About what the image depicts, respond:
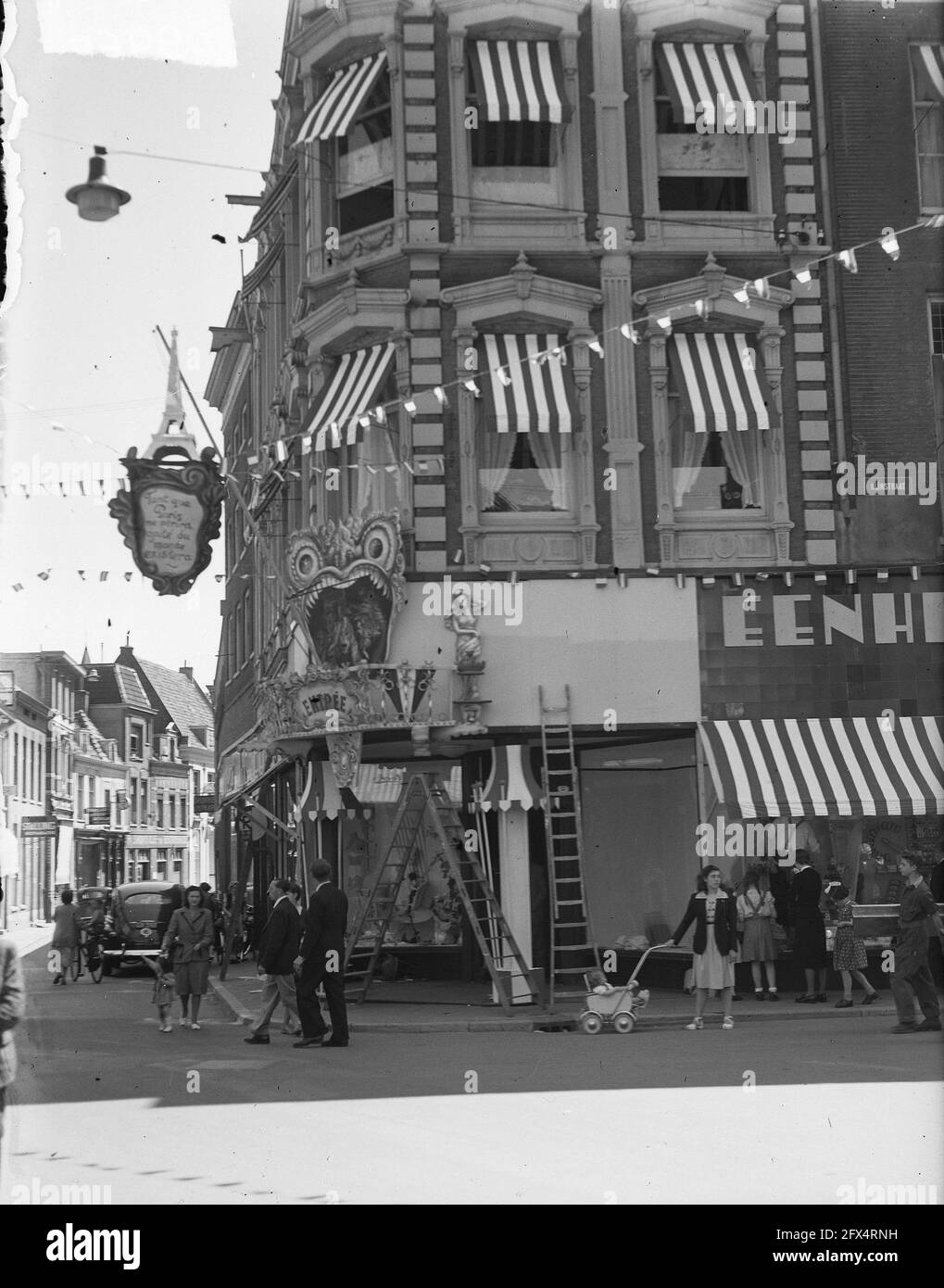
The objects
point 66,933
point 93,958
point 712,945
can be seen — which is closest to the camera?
point 712,945

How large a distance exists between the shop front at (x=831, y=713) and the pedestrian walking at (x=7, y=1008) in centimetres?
1355

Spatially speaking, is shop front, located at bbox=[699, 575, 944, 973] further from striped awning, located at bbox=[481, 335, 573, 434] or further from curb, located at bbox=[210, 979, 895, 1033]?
striped awning, located at bbox=[481, 335, 573, 434]

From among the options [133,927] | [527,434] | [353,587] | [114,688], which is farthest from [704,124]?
[114,688]

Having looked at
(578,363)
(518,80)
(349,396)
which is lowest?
(349,396)

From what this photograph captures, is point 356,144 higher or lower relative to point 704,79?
lower

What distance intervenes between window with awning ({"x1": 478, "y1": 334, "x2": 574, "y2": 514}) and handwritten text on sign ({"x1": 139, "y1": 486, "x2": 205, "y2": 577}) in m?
4.31

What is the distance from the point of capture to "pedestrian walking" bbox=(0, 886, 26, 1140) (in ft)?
27.6

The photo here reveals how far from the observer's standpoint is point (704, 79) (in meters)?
22.0

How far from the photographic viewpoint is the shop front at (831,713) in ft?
69.4

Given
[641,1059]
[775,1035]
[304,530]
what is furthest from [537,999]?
[304,530]

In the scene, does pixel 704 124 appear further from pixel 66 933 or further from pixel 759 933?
pixel 66 933

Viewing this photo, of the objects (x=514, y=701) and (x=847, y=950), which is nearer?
(x=847, y=950)

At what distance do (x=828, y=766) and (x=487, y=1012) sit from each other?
542 cm

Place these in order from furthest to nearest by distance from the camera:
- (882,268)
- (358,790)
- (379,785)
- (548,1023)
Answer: (379,785) < (358,790) < (882,268) < (548,1023)
